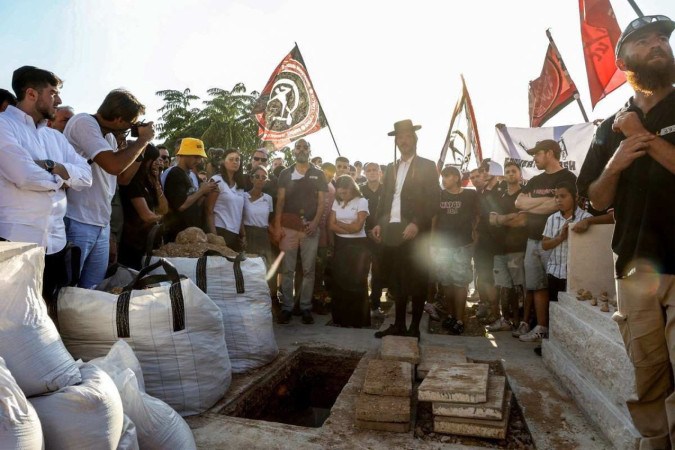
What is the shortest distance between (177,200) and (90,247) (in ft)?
5.71

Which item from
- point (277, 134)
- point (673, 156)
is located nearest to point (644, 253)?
point (673, 156)

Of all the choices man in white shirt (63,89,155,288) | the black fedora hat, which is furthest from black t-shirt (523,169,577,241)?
man in white shirt (63,89,155,288)

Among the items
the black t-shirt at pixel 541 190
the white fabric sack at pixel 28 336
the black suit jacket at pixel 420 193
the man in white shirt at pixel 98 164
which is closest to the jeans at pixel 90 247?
the man in white shirt at pixel 98 164

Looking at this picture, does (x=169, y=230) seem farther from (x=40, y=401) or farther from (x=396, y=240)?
(x=40, y=401)

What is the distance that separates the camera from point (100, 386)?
1.66 m

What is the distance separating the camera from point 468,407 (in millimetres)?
2518

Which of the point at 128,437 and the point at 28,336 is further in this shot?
the point at 128,437

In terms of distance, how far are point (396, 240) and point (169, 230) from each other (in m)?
2.42

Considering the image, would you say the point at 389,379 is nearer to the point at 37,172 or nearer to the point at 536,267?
the point at 37,172

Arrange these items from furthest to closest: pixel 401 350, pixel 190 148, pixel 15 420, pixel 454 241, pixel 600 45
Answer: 1. pixel 600 45
2. pixel 454 241
3. pixel 190 148
4. pixel 401 350
5. pixel 15 420

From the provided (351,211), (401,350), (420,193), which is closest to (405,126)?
(420,193)

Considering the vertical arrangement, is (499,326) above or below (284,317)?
below

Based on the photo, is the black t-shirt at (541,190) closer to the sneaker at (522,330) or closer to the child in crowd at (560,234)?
the child in crowd at (560,234)

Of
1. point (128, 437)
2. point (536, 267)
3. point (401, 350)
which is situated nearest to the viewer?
point (128, 437)
